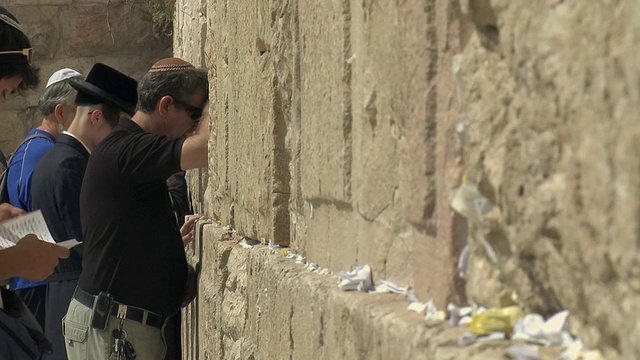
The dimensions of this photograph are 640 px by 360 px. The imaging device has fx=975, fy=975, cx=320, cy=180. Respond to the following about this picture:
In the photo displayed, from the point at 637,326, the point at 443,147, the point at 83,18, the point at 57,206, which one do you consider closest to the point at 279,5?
the point at 443,147

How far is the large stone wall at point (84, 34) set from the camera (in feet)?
27.4

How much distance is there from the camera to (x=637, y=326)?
98cm

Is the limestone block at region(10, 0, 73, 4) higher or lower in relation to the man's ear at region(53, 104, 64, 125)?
higher

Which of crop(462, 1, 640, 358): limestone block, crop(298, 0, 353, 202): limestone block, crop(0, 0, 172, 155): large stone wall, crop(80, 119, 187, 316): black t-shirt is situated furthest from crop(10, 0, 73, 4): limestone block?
crop(462, 1, 640, 358): limestone block

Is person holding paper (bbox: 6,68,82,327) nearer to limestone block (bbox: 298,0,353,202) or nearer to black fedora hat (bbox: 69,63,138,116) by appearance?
black fedora hat (bbox: 69,63,138,116)

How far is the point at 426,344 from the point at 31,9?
25.0ft

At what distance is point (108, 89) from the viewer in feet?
18.3

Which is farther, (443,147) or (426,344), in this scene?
(443,147)

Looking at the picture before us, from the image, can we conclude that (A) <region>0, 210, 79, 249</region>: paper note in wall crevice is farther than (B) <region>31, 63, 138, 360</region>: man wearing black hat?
No

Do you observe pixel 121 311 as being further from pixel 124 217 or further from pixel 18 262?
pixel 18 262

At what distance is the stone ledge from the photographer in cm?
144

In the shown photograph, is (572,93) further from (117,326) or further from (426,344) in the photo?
(117,326)

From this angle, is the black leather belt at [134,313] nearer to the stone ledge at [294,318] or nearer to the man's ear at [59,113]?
the stone ledge at [294,318]

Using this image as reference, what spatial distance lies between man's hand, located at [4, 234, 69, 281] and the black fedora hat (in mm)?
1989
